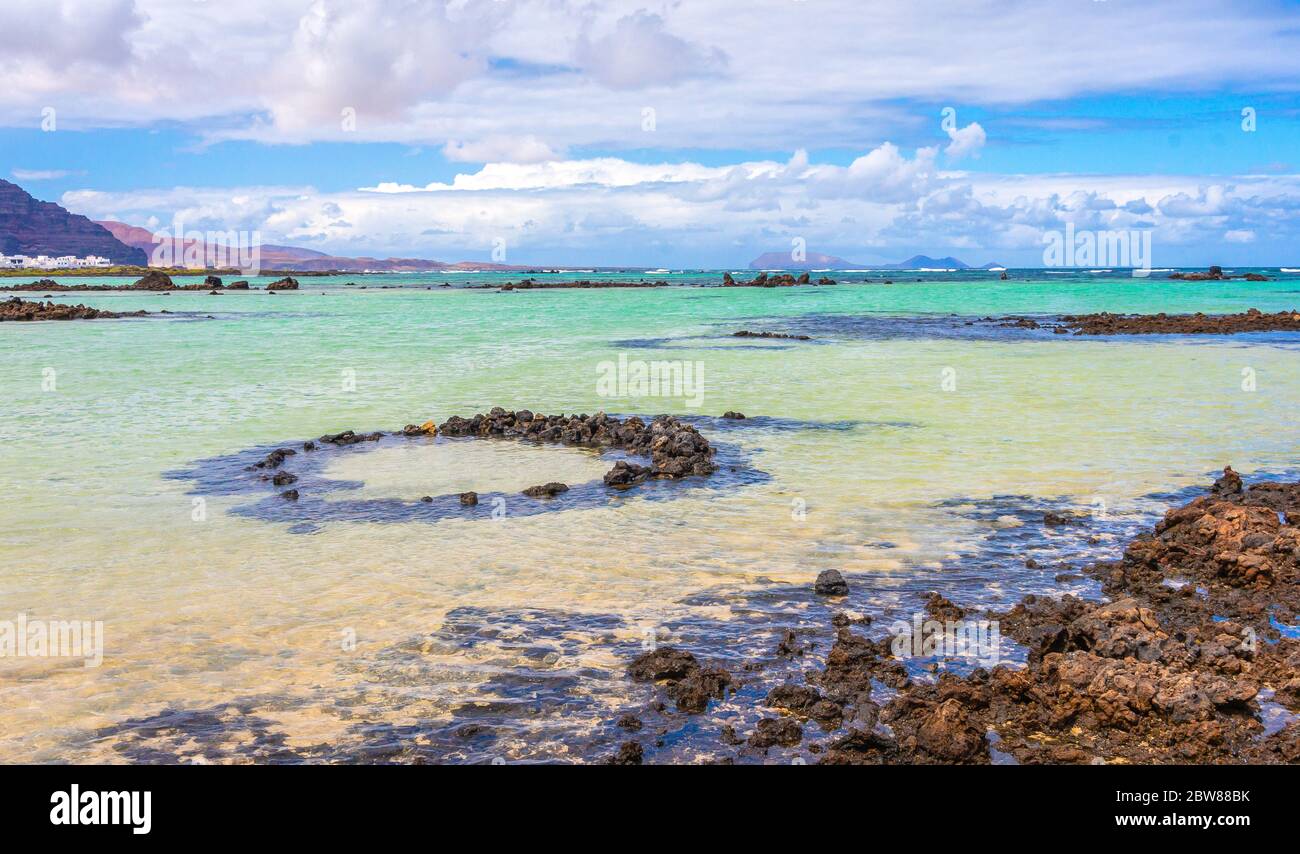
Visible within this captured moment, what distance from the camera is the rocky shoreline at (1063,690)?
261 inches

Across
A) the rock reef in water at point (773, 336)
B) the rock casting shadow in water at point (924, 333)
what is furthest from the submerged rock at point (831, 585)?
the rock reef in water at point (773, 336)

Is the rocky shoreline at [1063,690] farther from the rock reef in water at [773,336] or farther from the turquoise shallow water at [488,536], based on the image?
the rock reef in water at [773,336]

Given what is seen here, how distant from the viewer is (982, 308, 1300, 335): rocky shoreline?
50.0 metres

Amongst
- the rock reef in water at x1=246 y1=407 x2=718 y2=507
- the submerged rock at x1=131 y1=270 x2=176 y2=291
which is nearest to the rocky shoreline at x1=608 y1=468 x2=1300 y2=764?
the rock reef in water at x1=246 y1=407 x2=718 y2=507

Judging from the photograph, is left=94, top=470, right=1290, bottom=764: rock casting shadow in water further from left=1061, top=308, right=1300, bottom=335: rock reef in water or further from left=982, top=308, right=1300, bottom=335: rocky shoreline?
left=1061, top=308, right=1300, bottom=335: rock reef in water

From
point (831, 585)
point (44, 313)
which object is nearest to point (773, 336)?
point (831, 585)

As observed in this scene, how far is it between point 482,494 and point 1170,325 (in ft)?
163

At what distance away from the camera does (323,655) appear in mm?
8391

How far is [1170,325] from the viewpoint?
52.3 meters

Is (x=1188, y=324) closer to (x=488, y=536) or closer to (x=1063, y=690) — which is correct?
(x=488, y=536)

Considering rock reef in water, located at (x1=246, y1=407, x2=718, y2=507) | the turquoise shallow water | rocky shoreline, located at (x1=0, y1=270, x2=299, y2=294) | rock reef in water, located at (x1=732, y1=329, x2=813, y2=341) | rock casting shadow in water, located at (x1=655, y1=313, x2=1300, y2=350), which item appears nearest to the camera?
the turquoise shallow water

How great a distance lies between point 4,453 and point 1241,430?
2473 cm

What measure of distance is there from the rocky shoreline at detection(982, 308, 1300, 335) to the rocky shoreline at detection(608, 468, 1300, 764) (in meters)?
45.1

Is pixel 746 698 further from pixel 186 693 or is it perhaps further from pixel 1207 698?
pixel 186 693
